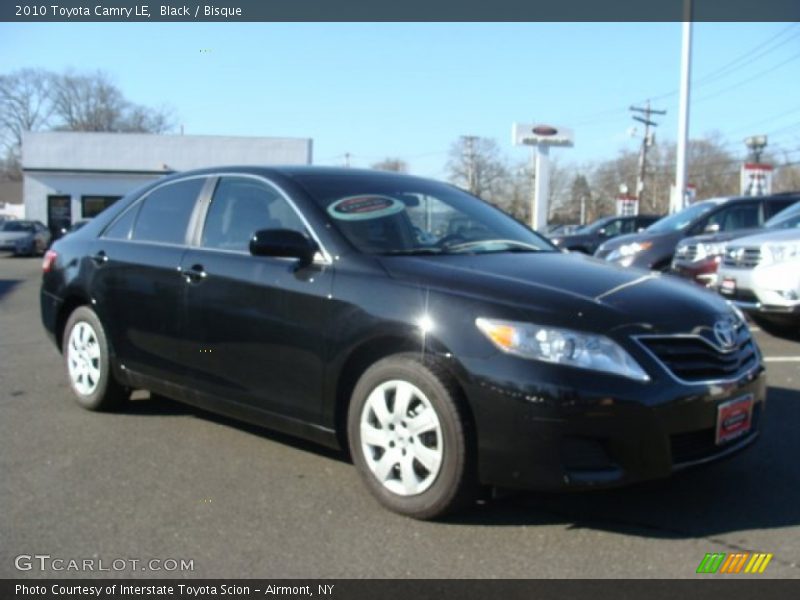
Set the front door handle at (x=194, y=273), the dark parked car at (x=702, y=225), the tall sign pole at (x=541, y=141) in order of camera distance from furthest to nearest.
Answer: the tall sign pole at (x=541, y=141)
the dark parked car at (x=702, y=225)
the front door handle at (x=194, y=273)

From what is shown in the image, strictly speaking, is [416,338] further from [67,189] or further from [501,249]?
[67,189]

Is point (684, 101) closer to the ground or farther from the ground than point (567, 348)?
farther from the ground

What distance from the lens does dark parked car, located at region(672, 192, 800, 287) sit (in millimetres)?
10094

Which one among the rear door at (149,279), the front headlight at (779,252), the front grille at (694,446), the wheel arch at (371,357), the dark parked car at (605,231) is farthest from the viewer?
the dark parked car at (605,231)

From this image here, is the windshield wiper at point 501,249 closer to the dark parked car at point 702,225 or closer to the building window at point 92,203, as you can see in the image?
the dark parked car at point 702,225

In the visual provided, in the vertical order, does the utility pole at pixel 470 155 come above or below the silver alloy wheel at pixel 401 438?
Result: above

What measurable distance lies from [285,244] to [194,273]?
863 millimetres

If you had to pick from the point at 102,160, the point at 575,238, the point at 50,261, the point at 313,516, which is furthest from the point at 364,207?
the point at 102,160

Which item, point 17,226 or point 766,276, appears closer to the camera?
point 766,276

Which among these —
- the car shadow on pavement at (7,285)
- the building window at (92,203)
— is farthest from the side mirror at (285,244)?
the building window at (92,203)

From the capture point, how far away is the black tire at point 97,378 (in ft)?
17.3

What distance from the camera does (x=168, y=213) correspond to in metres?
5.14

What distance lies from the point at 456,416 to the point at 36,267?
23.5 m

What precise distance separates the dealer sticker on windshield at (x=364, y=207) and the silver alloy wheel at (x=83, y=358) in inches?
82.9
